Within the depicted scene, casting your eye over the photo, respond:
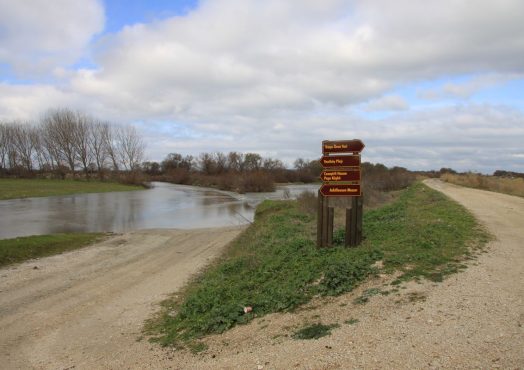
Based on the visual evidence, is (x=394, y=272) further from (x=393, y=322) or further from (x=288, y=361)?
(x=288, y=361)

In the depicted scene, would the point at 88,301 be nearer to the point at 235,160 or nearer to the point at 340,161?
the point at 340,161

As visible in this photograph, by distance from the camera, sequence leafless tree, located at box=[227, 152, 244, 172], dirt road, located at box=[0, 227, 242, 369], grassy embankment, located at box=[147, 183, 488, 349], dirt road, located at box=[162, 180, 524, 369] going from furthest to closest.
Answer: leafless tree, located at box=[227, 152, 244, 172] < grassy embankment, located at box=[147, 183, 488, 349] < dirt road, located at box=[0, 227, 242, 369] < dirt road, located at box=[162, 180, 524, 369]

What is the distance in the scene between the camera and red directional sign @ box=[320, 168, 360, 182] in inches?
357

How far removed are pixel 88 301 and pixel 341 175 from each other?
20.0 ft

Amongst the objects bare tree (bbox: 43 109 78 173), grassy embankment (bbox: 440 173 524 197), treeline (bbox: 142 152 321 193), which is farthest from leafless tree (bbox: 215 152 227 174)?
grassy embankment (bbox: 440 173 524 197)

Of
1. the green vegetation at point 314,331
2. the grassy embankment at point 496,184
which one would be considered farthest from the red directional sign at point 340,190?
the grassy embankment at point 496,184

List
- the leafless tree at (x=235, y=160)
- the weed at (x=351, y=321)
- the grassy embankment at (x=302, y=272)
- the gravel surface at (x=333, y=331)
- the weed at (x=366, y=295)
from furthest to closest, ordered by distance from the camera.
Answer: the leafless tree at (x=235, y=160) → the grassy embankment at (x=302, y=272) → the weed at (x=366, y=295) → the weed at (x=351, y=321) → the gravel surface at (x=333, y=331)

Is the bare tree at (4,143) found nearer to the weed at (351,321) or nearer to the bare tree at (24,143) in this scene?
the bare tree at (24,143)

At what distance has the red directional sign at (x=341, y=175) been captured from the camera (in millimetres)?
9070

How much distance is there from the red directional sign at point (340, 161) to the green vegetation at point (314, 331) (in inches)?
182

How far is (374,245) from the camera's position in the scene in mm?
8500

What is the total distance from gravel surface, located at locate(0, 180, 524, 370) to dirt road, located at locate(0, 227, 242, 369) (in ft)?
0.10

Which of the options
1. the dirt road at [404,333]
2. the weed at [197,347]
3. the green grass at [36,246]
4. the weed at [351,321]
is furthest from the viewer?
the green grass at [36,246]

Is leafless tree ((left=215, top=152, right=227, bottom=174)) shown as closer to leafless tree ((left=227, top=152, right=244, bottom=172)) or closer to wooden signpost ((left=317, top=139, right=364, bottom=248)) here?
leafless tree ((left=227, top=152, right=244, bottom=172))
